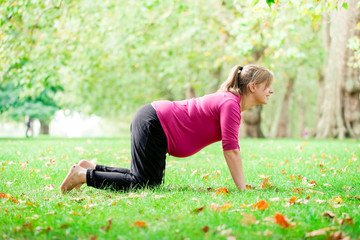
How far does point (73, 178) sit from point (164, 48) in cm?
1298

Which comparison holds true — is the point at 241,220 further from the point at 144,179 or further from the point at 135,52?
the point at 135,52

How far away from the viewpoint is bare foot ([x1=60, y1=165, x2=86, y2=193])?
416 cm

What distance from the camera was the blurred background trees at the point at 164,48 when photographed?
10.3 meters

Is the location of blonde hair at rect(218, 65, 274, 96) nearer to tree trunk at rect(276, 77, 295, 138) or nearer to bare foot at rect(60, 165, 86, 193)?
bare foot at rect(60, 165, 86, 193)

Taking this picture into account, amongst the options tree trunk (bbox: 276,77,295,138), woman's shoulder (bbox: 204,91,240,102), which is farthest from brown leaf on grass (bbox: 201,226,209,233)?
tree trunk (bbox: 276,77,295,138)

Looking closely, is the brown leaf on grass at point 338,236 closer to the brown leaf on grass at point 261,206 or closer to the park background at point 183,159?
the park background at point 183,159

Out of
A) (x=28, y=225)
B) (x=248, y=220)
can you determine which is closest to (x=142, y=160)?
(x=28, y=225)

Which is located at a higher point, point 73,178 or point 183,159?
point 73,178

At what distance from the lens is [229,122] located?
13.1ft

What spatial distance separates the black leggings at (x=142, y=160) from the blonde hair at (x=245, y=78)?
836 millimetres

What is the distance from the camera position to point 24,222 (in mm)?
3039

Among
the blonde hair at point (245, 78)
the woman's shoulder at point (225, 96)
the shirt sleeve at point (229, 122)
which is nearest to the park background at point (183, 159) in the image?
the shirt sleeve at point (229, 122)

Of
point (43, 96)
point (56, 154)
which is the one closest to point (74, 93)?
point (43, 96)

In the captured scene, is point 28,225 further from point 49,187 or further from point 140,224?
point 49,187
